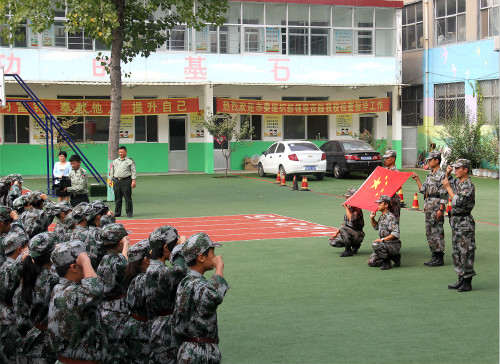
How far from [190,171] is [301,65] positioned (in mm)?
6443

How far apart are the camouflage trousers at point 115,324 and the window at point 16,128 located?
83.4 ft

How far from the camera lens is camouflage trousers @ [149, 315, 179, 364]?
18.8 feet

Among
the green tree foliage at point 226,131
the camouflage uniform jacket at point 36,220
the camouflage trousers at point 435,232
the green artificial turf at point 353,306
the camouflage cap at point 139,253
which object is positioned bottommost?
the green artificial turf at point 353,306

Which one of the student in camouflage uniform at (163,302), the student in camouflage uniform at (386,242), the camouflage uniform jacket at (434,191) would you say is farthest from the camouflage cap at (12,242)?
the camouflage uniform jacket at (434,191)

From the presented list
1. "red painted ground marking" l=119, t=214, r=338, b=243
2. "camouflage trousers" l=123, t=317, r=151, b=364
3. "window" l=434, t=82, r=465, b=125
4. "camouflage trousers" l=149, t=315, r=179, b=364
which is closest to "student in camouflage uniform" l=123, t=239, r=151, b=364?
"camouflage trousers" l=123, t=317, r=151, b=364

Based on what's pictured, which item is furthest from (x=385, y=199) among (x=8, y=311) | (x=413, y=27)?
(x=413, y=27)

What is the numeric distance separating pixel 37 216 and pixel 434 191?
5.92 meters

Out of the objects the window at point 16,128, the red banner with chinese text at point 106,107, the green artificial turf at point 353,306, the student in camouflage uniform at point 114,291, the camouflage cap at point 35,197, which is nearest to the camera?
the student in camouflage uniform at point 114,291

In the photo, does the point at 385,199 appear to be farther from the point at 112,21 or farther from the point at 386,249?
the point at 112,21

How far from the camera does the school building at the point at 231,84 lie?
29812 mm

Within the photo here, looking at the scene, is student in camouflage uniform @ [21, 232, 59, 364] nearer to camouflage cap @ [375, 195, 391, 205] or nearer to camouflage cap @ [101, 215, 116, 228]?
camouflage cap @ [101, 215, 116, 228]

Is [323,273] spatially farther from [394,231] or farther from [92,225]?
[92,225]

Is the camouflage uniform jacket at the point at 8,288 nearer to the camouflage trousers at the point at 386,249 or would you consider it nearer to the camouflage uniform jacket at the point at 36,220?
the camouflage uniform jacket at the point at 36,220

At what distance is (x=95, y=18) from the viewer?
63.9ft
